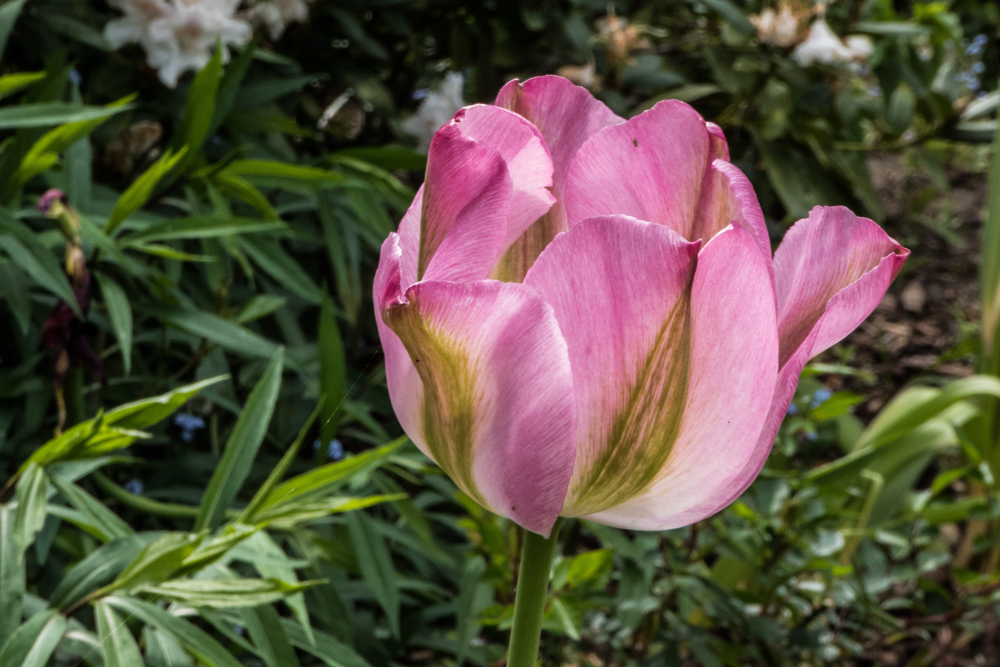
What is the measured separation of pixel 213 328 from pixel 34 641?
13.6 inches

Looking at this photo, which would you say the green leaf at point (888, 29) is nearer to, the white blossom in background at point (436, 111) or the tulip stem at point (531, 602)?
the white blossom in background at point (436, 111)

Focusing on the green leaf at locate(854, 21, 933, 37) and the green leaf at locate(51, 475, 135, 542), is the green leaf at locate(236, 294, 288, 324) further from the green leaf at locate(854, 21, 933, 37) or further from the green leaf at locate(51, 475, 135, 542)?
the green leaf at locate(854, 21, 933, 37)

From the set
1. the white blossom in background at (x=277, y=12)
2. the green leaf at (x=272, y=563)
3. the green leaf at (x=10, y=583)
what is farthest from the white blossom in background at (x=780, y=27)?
the green leaf at (x=10, y=583)

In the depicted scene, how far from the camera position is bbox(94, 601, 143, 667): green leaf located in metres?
0.36

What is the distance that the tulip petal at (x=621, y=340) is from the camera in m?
0.17

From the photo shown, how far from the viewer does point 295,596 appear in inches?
19.4

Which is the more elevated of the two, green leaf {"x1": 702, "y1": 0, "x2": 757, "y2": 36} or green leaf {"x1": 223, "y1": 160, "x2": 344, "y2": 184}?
green leaf {"x1": 223, "y1": 160, "x2": 344, "y2": 184}

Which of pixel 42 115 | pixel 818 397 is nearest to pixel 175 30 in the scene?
pixel 42 115

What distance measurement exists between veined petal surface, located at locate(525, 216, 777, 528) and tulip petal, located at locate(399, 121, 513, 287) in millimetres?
19

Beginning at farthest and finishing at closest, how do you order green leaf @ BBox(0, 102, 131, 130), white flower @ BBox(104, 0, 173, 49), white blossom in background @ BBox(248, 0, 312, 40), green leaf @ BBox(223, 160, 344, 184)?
white blossom in background @ BBox(248, 0, 312, 40)
white flower @ BBox(104, 0, 173, 49)
green leaf @ BBox(223, 160, 344, 184)
green leaf @ BBox(0, 102, 131, 130)

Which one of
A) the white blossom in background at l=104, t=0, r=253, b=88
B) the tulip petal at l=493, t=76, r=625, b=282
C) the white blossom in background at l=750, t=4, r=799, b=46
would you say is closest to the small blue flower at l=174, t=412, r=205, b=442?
the white blossom in background at l=104, t=0, r=253, b=88

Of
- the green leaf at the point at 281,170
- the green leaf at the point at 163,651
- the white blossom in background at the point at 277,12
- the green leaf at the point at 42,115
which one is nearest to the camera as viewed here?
the green leaf at the point at 163,651

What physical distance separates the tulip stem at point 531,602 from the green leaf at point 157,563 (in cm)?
23

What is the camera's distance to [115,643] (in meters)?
0.37
